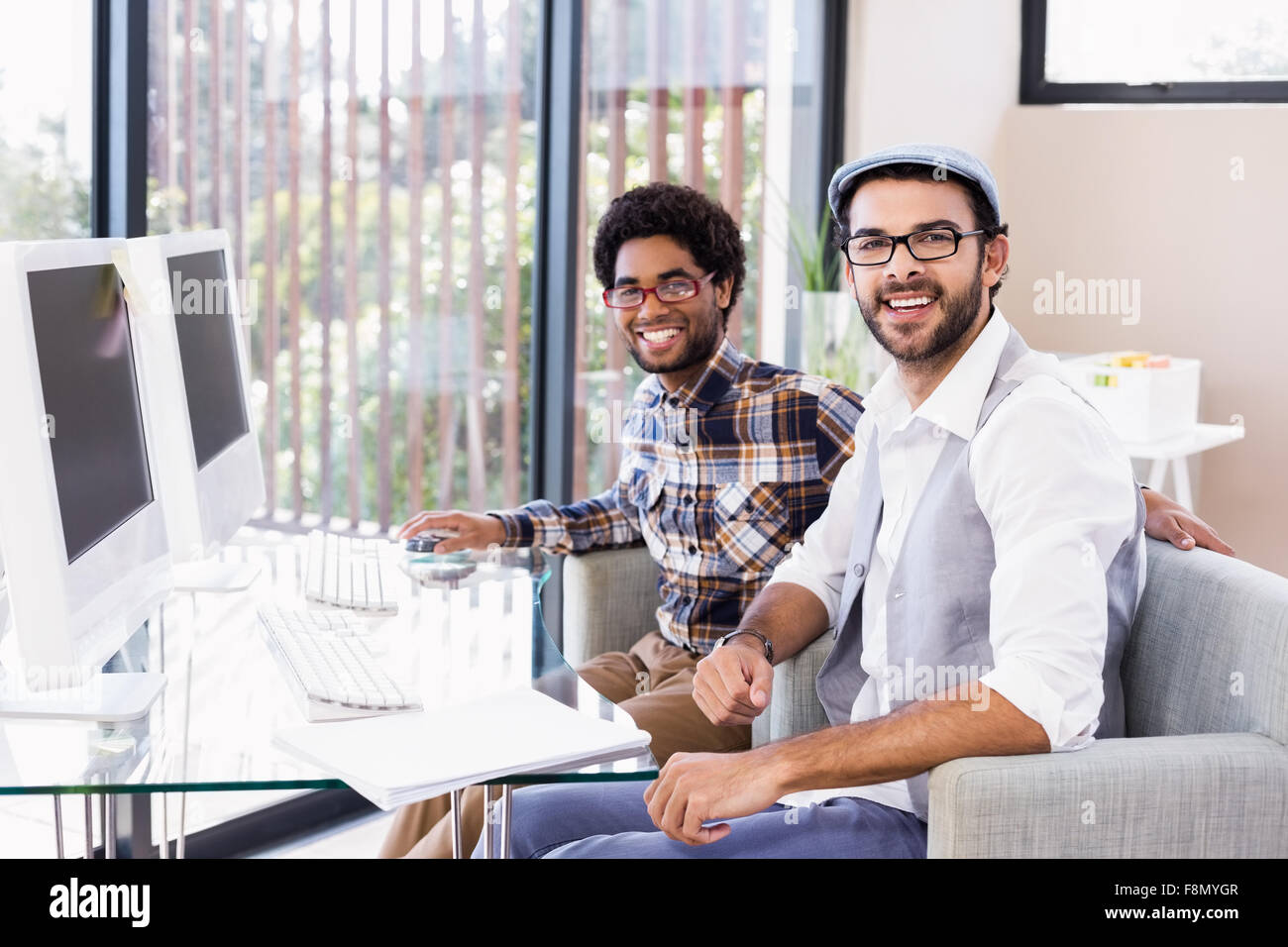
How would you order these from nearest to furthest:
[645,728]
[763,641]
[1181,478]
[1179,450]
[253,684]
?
[253,684] → [763,641] → [645,728] → [1179,450] → [1181,478]

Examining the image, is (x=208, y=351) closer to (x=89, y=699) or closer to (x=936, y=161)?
(x=89, y=699)

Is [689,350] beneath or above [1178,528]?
above

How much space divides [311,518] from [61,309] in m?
1.57

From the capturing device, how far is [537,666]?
165cm

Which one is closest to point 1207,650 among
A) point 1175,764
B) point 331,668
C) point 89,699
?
point 1175,764

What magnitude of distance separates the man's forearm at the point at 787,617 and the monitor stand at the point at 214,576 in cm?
76

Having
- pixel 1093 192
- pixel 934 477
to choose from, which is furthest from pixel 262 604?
pixel 1093 192

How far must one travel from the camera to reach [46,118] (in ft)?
7.84

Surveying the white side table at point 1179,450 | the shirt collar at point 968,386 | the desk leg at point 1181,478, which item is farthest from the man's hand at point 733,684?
the desk leg at point 1181,478

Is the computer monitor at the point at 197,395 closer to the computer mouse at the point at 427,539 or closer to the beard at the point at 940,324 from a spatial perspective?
the computer mouse at the point at 427,539

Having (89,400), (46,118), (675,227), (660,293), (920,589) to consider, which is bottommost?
(920,589)

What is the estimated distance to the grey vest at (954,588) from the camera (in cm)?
154

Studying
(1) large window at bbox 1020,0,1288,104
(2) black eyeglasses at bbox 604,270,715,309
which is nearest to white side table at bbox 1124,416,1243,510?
(1) large window at bbox 1020,0,1288,104

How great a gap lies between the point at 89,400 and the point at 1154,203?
3706 millimetres
